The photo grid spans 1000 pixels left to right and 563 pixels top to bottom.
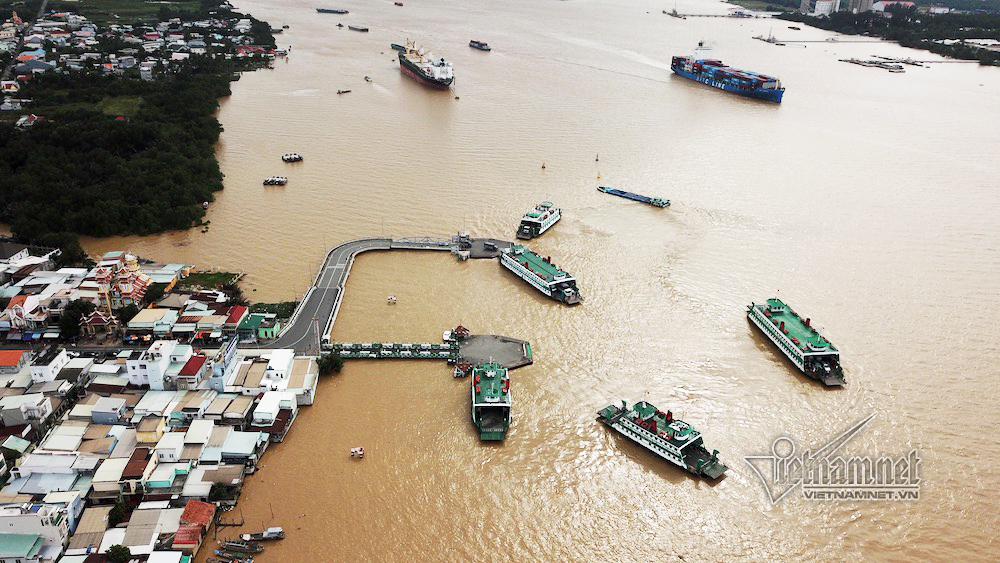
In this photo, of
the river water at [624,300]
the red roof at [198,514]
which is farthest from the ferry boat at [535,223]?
the red roof at [198,514]

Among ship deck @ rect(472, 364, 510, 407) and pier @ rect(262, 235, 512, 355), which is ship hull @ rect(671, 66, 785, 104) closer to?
pier @ rect(262, 235, 512, 355)

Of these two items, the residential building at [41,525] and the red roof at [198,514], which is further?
the red roof at [198,514]

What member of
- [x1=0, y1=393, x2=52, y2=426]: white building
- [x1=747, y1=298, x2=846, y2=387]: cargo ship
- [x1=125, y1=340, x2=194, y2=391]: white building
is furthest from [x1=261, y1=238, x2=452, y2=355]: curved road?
[x1=747, y1=298, x2=846, y2=387]: cargo ship

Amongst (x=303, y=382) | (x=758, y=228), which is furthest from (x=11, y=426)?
(x=758, y=228)

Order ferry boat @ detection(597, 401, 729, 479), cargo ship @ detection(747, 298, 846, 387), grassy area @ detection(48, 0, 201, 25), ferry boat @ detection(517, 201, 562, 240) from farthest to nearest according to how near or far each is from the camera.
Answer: grassy area @ detection(48, 0, 201, 25)
ferry boat @ detection(517, 201, 562, 240)
cargo ship @ detection(747, 298, 846, 387)
ferry boat @ detection(597, 401, 729, 479)

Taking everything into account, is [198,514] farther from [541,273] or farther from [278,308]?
[541,273]

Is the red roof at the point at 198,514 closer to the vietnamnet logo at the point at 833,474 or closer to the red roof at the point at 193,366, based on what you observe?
the red roof at the point at 193,366
